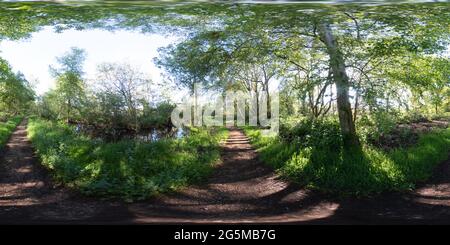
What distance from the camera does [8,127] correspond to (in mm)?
3412

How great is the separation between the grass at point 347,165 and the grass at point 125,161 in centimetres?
44

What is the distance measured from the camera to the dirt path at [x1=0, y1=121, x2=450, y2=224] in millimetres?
2893

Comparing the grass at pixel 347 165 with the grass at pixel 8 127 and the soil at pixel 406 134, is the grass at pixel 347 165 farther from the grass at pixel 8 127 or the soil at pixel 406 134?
the grass at pixel 8 127

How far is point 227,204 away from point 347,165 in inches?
38.1

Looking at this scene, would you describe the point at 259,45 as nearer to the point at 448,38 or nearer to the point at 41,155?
the point at 448,38

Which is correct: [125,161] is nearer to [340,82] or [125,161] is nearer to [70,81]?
[70,81]

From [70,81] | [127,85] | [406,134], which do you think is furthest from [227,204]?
[406,134]

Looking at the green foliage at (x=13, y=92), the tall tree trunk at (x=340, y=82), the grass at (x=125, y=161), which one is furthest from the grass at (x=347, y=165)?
the green foliage at (x=13, y=92)

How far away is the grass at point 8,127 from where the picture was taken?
133 inches

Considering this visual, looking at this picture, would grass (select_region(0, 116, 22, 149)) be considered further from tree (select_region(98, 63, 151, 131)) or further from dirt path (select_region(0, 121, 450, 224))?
tree (select_region(98, 63, 151, 131))

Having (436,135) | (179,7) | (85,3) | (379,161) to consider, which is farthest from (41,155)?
(436,135)

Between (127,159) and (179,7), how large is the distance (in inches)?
55.7
